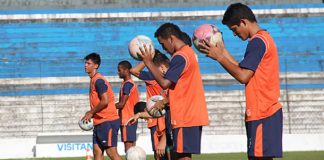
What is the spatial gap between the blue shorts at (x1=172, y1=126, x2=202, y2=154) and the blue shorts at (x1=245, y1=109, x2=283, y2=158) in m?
1.49

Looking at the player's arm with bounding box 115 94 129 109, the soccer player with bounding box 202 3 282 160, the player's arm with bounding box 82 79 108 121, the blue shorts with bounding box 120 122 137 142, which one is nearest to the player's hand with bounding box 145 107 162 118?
the soccer player with bounding box 202 3 282 160

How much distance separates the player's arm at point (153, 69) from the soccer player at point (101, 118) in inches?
188

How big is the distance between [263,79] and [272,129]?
17.6 inches

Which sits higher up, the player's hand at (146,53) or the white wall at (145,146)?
the player's hand at (146,53)

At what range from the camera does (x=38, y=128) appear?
24828mm

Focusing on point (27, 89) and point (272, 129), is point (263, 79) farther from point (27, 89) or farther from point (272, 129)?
point (27, 89)

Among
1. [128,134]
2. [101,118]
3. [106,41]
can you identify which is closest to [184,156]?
[101,118]

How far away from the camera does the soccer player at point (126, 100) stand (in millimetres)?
14547

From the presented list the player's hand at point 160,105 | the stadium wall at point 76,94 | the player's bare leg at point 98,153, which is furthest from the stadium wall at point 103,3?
the player's hand at point 160,105

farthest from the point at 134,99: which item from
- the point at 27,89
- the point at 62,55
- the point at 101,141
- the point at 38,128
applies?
the point at 62,55

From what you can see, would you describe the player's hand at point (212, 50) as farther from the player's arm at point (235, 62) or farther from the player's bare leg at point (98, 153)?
the player's bare leg at point (98, 153)

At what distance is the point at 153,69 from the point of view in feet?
25.0

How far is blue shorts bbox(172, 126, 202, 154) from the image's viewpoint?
8.06 meters

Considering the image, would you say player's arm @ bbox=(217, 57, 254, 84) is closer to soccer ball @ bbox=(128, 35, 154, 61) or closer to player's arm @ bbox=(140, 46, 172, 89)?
player's arm @ bbox=(140, 46, 172, 89)
